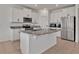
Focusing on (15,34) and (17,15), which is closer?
(15,34)

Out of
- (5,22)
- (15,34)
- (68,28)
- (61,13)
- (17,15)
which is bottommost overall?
(15,34)

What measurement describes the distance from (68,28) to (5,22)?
3.53 meters

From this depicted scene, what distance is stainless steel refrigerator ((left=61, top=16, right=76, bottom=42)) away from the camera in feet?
16.3

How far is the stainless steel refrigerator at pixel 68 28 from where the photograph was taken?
16.3 ft

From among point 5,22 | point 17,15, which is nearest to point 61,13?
point 17,15

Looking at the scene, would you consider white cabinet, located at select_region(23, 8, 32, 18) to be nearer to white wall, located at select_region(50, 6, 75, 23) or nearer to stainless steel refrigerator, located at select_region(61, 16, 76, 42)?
white wall, located at select_region(50, 6, 75, 23)

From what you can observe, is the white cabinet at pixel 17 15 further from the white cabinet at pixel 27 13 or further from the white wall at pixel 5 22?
the white wall at pixel 5 22

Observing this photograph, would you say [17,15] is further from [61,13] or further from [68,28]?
[68,28]

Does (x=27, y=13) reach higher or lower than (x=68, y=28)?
higher

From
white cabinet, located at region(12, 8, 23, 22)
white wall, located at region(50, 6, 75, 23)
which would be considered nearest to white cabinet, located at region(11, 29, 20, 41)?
white cabinet, located at region(12, 8, 23, 22)

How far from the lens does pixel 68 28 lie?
A: 207 inches

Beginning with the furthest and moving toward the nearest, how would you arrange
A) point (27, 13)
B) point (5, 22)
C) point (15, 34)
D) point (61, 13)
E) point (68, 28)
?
1. point (61, 13)
2. point (68, 28)
3. point (5, 22)
4. point (15, 34)
5. point (27, 13)
